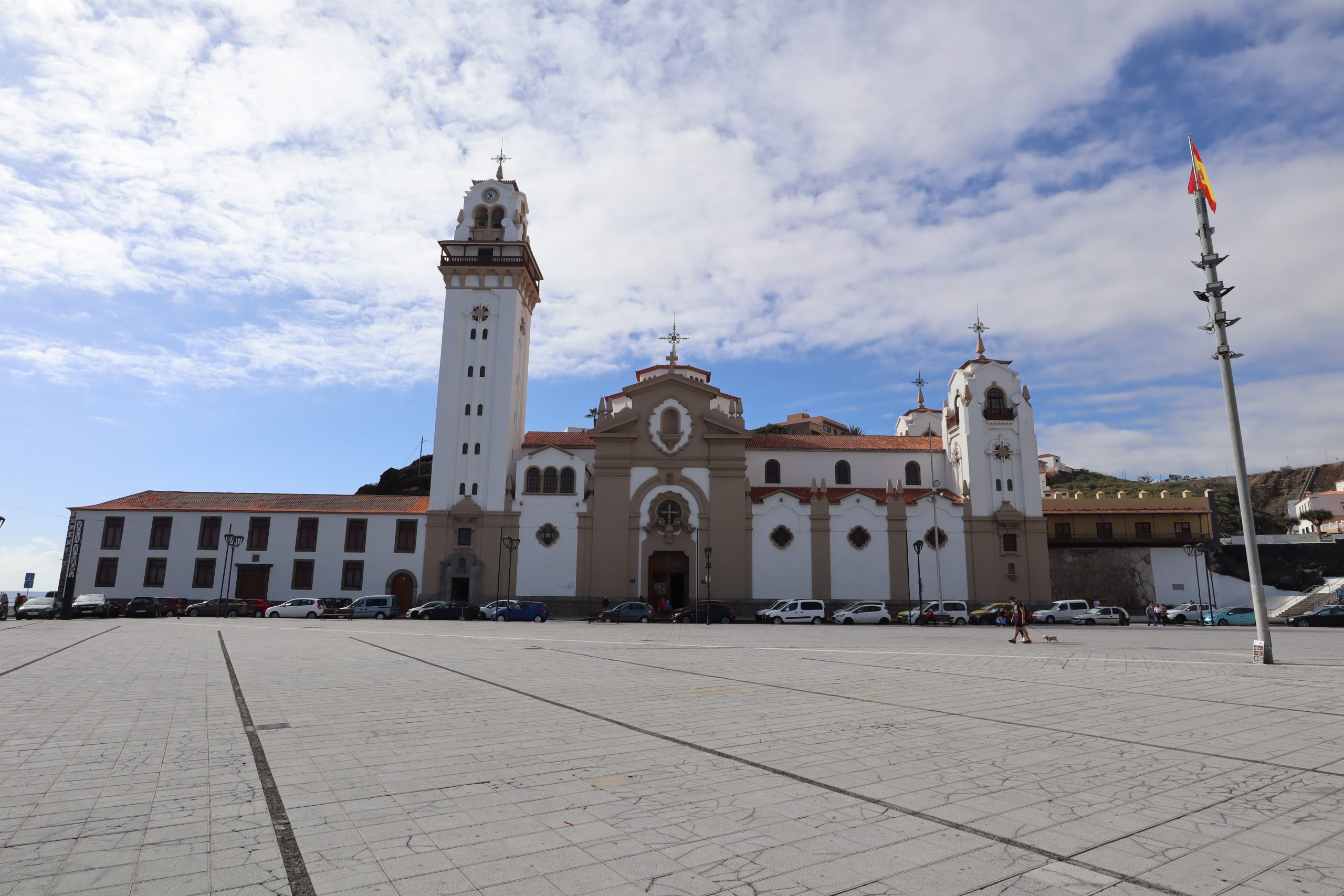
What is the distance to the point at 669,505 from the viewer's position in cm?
4609

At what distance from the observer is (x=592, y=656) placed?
17.1m

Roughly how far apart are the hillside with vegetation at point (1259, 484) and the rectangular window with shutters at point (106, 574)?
8817cm

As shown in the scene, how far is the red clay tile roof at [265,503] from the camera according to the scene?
47.5 metres

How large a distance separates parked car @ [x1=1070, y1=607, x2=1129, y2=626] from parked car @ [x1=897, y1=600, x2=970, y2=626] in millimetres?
5861

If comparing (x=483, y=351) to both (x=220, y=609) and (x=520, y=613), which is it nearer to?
(x=520, y=613)

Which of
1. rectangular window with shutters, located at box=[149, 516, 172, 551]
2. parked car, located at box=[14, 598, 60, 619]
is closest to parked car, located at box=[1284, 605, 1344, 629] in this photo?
parked car, located at box=[14, 598, 60, 619]

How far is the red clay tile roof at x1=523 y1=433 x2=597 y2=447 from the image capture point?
49562mm

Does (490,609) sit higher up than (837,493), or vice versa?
(837,493)

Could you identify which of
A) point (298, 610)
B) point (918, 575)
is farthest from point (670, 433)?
point (298, 610)

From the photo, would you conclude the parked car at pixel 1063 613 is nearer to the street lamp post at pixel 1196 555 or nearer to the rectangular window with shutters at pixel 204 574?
the street lamp post at pixel 1196 555

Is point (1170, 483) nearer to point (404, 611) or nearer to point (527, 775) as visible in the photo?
point (404, 611)

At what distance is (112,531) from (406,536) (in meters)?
17.9

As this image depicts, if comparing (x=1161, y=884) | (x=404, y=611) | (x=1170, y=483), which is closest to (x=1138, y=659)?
(x=1161, y=884)

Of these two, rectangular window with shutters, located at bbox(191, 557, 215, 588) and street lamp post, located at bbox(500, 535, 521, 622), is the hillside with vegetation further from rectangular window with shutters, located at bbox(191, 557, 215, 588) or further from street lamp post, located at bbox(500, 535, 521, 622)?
rectangular window with shutters, located at bbox(191, 557, 215, 588)
